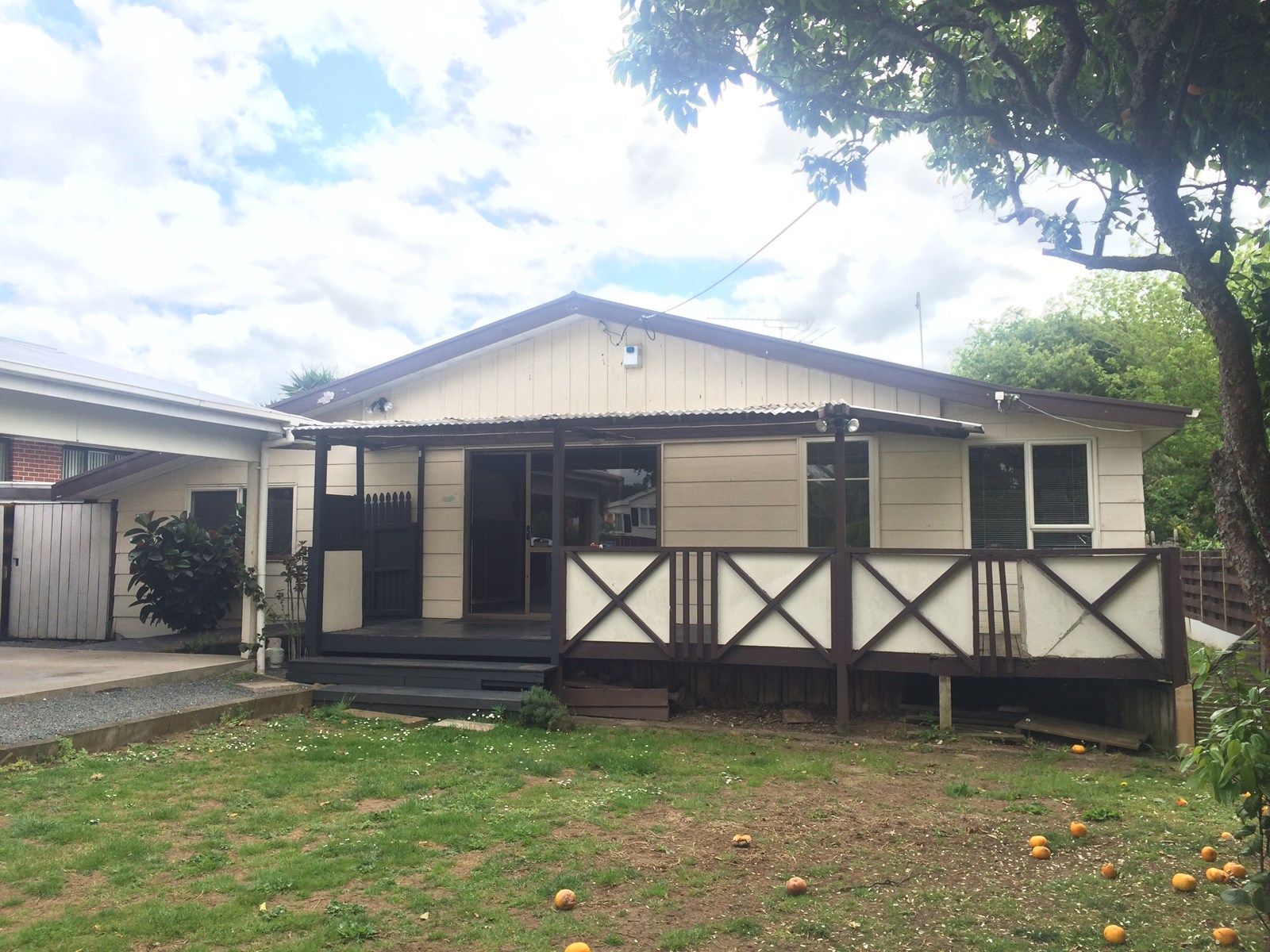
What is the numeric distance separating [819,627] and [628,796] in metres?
3.11

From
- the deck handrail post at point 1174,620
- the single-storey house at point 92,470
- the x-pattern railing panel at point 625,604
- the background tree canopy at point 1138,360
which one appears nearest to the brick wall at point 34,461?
the single-storey house at point 92,470

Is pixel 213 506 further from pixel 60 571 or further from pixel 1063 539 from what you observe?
pixel 1063 539

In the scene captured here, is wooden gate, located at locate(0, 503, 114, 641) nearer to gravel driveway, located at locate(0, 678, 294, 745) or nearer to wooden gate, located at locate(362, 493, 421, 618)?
wooden gate, located at locate(362, 493, 421, 618)

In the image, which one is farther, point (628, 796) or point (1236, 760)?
point (628, 796)

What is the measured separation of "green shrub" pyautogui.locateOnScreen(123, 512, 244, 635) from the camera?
10.8m

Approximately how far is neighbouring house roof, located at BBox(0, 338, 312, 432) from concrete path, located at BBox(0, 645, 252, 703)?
8.26 feet

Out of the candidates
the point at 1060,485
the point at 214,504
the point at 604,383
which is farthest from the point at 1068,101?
the point at 214,504

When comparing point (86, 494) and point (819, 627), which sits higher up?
point (86, 494)

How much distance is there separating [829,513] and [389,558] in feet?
17.1

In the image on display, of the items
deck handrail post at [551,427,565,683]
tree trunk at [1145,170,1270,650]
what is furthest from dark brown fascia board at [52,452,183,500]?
tree trunk at [1145,170,1270,650]

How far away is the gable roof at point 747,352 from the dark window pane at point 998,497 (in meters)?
0.60

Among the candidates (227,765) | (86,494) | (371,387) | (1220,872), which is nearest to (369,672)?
(227,765)

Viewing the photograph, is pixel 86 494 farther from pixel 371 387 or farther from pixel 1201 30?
pixel 1201 30

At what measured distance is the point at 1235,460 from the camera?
11.6ft
